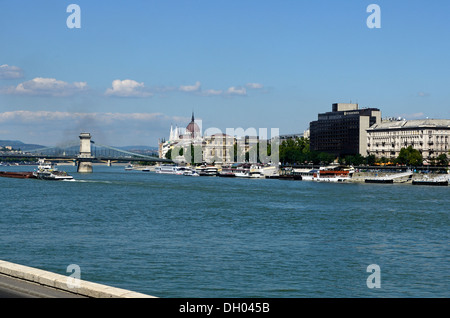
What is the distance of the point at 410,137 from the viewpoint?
4326 inches

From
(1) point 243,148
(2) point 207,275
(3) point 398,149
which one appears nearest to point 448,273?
(2) point 207,275

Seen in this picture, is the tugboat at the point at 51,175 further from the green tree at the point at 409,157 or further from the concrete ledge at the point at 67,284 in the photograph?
the concrete ledge at the point at 67,284

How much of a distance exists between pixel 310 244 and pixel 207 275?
683 centimetres

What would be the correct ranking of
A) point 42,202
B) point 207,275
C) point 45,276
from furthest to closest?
point 42,202 → point 207,275 → point 45,276

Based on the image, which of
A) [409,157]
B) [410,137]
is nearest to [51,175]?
[409,157]

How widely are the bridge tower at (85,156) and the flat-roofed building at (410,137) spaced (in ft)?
166

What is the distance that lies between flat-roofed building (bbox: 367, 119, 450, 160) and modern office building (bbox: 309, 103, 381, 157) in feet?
6.58

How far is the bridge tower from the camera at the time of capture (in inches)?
4392

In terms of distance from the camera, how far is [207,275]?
51.0 feet
